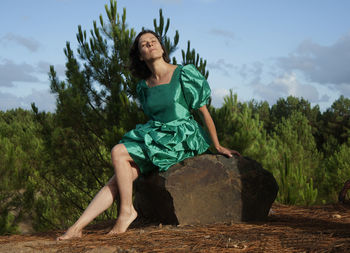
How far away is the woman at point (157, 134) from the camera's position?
2.94 metres

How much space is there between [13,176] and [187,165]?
15.2ft

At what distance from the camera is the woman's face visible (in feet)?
10.5

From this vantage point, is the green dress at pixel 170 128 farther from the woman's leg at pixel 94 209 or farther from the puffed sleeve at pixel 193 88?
the woman's leg at pixel 94 209

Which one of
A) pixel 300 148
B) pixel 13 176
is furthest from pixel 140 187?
pixel 300 148

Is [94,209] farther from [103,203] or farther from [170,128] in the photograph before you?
[170,128]

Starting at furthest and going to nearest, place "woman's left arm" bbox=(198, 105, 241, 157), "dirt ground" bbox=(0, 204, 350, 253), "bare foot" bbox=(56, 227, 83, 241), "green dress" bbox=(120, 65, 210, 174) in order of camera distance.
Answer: "woman's left arm" bbox=(198, 105, 241, 157) < "green dress" bbox=(120, 65, 210, 174) < "bare foot" bbox=(56, 227, 83, 241) < "dirt ground" bbox=(0, 204, 350, 253)

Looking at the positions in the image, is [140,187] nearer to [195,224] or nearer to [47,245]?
[195,224]

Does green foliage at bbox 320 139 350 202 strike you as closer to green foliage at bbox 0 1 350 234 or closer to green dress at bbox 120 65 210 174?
green foliage at bbox 0 1 350 234

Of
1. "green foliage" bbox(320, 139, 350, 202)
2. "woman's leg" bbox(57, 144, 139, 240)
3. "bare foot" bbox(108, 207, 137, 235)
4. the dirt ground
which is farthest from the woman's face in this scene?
A: "green foliage" bbox(320, 139, 350, 202)

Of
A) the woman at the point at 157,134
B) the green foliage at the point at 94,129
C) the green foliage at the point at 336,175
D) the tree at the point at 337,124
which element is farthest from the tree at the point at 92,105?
the tree at the point at 337,124

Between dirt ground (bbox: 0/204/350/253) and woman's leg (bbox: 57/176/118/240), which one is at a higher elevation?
woman's leg (bbox: 57/176/118/240)

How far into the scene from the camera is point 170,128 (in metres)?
3.09

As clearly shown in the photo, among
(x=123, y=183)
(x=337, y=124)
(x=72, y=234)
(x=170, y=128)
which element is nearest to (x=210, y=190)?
(x=170, y=128)

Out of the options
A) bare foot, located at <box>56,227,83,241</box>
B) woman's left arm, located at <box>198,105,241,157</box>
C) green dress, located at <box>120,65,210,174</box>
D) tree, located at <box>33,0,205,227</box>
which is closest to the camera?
bare foot, located at <box>56,227,83,241</box>
